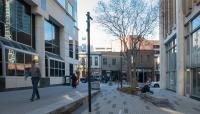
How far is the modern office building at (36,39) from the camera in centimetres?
3419

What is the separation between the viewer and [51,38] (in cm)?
5603

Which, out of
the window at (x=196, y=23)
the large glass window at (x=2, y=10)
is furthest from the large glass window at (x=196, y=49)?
the large glass window at (x=2, y=10)

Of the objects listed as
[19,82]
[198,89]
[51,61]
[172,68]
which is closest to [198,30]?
[198,89]

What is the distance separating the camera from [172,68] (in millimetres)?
40031

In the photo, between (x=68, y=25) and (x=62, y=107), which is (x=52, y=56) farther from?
(x=62, y=107)

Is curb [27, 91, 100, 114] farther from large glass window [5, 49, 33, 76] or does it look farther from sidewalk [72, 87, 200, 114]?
large glass window [5, 49, 33, 76]

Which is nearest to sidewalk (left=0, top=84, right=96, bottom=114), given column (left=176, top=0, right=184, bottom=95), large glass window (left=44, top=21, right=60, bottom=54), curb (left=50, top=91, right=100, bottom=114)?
curb (left=50, top=91, right=100, bottom=114)

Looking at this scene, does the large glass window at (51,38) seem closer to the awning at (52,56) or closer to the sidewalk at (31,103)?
the awning at (52,56)

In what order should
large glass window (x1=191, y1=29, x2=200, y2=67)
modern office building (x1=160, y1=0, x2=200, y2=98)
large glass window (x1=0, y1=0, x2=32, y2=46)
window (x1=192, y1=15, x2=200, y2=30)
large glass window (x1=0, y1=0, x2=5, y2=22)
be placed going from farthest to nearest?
large glass window (x1=0, y1=0, x2=32, y2=46), large glass window (x1=0, y1=0, x2=5, y2=22), modern office building (x1=160, y1=0, x2=200, y2=98), large glass window (x1=191, y1=29, x2=200, y2=67), window (x1=192, y1=15, x2=200, y2=30)

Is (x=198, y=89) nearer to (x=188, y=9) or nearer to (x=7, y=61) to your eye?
(x=188, y=9)

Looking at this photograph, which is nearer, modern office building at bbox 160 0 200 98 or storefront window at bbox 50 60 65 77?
modern office building at bbox 160 0 200 98

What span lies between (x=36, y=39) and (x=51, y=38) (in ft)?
34.3

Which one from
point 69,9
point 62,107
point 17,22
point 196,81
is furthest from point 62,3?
point 62,107

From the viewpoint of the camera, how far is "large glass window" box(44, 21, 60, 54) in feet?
173
